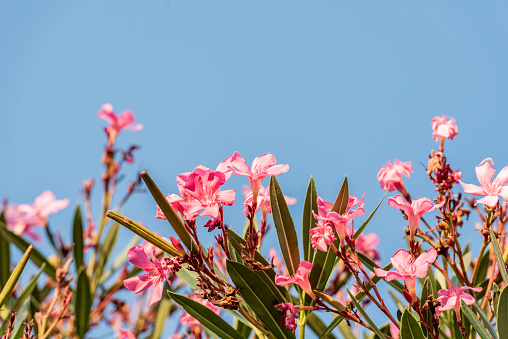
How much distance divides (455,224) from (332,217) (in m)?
0.43

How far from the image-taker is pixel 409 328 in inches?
34.5

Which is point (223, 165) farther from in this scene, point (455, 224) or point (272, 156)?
point (455, 224)

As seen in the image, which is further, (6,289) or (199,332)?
(199,332)

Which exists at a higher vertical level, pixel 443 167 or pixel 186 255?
pixel 443 167

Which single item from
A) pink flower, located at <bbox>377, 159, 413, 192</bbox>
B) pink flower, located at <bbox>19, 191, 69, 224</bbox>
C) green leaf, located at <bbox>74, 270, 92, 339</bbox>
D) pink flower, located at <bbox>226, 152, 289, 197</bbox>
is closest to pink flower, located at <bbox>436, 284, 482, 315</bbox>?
pink flower, located at <bbox>226, 152, 289, 197</bbox>

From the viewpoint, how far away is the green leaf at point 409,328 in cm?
87

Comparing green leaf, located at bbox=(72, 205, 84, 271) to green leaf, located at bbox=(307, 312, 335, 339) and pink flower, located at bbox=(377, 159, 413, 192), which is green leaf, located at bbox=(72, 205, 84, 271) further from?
pink flower, located at bbox=(377, 159, 413, 192)

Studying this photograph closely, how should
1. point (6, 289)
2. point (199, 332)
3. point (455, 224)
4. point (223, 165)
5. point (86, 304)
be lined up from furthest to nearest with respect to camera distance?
point (86, 304) < point (199, 332) < point (455, 224) < point (223, 165) < point (6, 289)

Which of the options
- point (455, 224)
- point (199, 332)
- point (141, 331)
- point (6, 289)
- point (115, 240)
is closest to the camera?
point (6, 289)

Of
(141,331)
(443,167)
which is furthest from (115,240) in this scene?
(443,167)

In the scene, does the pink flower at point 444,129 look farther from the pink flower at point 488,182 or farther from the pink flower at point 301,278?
the pink flower at point 301,278

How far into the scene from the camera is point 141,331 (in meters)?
2.49

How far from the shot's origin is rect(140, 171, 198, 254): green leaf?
84 cm

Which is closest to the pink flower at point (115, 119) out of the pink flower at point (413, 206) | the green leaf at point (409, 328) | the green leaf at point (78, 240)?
the green leaf at point (78, 240)
